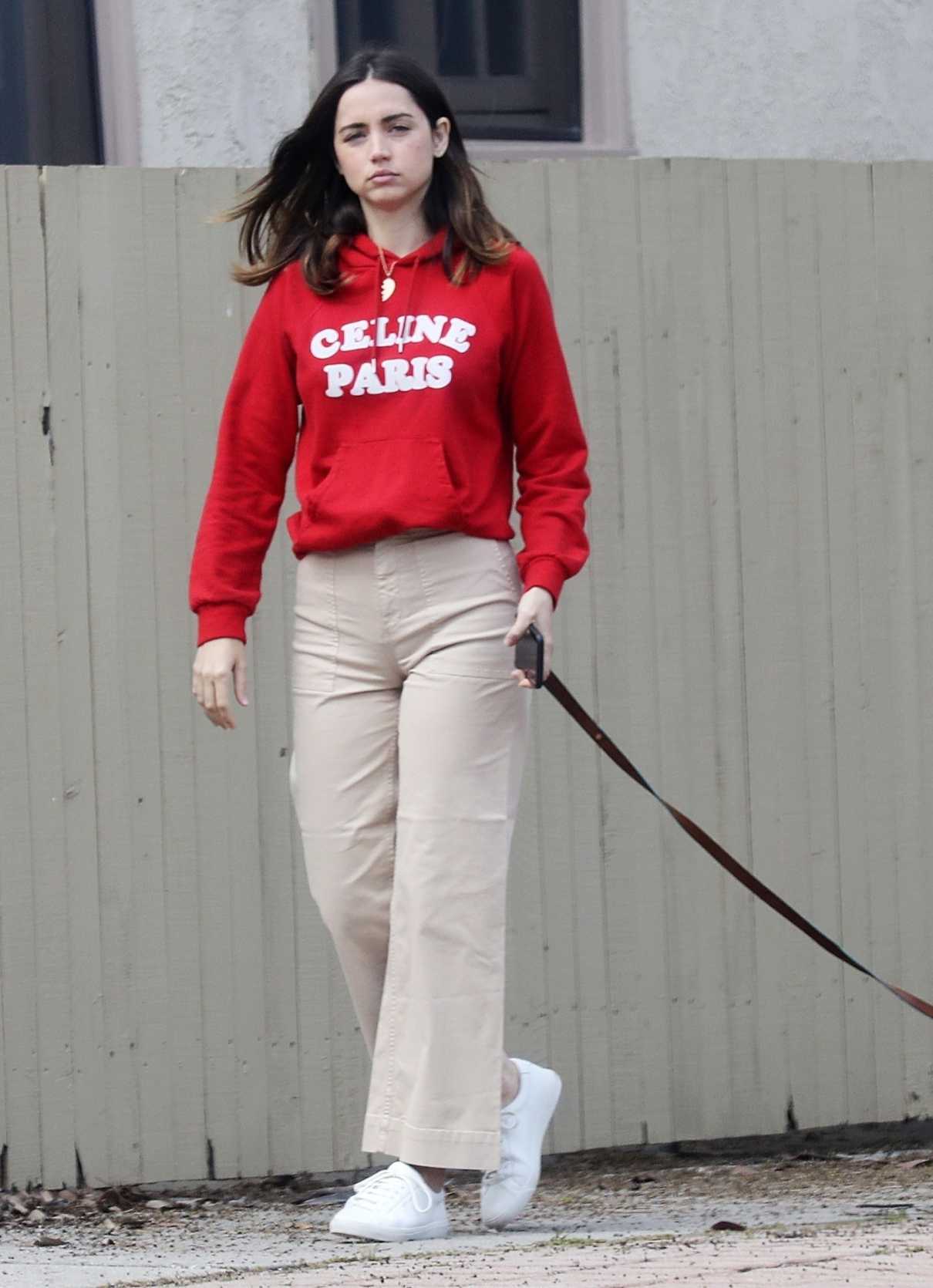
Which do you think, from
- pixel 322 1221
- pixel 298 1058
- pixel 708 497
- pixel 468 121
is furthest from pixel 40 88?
pixel 322 1221

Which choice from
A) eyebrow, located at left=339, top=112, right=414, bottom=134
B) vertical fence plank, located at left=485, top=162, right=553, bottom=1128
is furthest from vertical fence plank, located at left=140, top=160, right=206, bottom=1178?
eyebrow, located at left=339, top=112, right=414, bottom=134

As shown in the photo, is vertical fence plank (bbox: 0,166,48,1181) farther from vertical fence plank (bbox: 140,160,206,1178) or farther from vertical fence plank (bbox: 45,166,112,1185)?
vertical fence plank (bbox: 140,160,206,1178)

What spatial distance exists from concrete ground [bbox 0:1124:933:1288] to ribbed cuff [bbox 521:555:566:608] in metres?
1.14

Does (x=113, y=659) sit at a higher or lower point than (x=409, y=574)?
lower

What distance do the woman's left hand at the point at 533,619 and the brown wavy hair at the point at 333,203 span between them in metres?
0.58

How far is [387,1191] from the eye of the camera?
377 centimetres

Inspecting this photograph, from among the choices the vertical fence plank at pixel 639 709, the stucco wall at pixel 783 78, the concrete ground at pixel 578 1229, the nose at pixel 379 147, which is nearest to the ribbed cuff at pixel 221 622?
the nose at pixel 379 147

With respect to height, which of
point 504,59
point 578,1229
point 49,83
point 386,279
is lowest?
point 578,1229

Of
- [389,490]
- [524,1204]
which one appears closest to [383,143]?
[389,490]

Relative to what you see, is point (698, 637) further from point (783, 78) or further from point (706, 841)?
point (783, 78)

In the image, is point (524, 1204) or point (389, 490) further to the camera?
point (524, 1204)

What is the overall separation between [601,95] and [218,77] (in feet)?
4.04

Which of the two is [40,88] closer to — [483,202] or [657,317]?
[657,317]

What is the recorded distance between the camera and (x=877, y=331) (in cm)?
520
